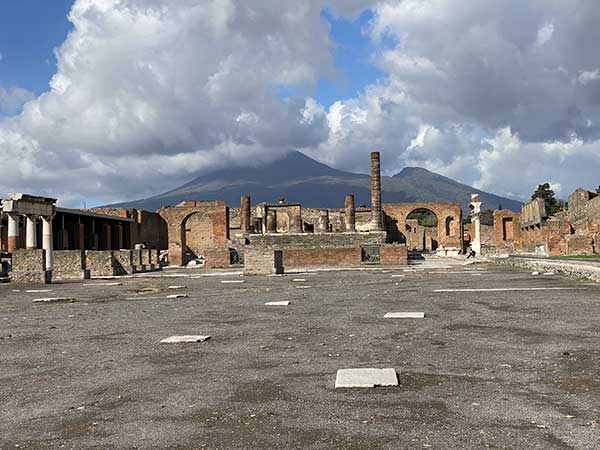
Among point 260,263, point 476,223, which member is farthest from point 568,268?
point 476,223

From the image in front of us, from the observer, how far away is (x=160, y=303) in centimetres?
1345

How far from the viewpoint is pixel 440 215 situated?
2539 inches

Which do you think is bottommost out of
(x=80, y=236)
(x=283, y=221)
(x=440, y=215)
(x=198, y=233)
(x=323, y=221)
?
(x=80, y=236)

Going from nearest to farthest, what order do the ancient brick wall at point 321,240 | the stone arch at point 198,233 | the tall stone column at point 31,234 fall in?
the tall stone column at point 31,234, the ancient brick wall at point 321,240, the stone arch at point 198,233

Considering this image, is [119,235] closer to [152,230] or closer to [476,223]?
[152,230]

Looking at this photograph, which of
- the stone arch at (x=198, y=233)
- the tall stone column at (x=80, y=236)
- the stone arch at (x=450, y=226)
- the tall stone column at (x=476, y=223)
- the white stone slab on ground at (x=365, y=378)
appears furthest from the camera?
the stone arch at (x=450, y=226)

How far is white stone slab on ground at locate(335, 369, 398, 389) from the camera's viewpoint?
5.10 m

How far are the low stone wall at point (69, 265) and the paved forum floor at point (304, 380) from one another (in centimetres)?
1739

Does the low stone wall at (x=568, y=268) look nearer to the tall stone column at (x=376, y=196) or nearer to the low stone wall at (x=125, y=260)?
the low stone wall at (x=125, y=260)

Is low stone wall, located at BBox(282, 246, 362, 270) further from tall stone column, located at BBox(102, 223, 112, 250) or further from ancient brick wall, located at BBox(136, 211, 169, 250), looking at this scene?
ancient brick wall, located at BBox(136, 211, 169, 250)

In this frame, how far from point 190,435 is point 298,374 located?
1862 mm

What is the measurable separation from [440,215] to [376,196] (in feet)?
43.8

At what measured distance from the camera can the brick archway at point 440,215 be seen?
6444 cm

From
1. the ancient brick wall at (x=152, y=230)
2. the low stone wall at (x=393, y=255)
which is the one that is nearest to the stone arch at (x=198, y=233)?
the ancient brick wall at (x=152, y=230)
